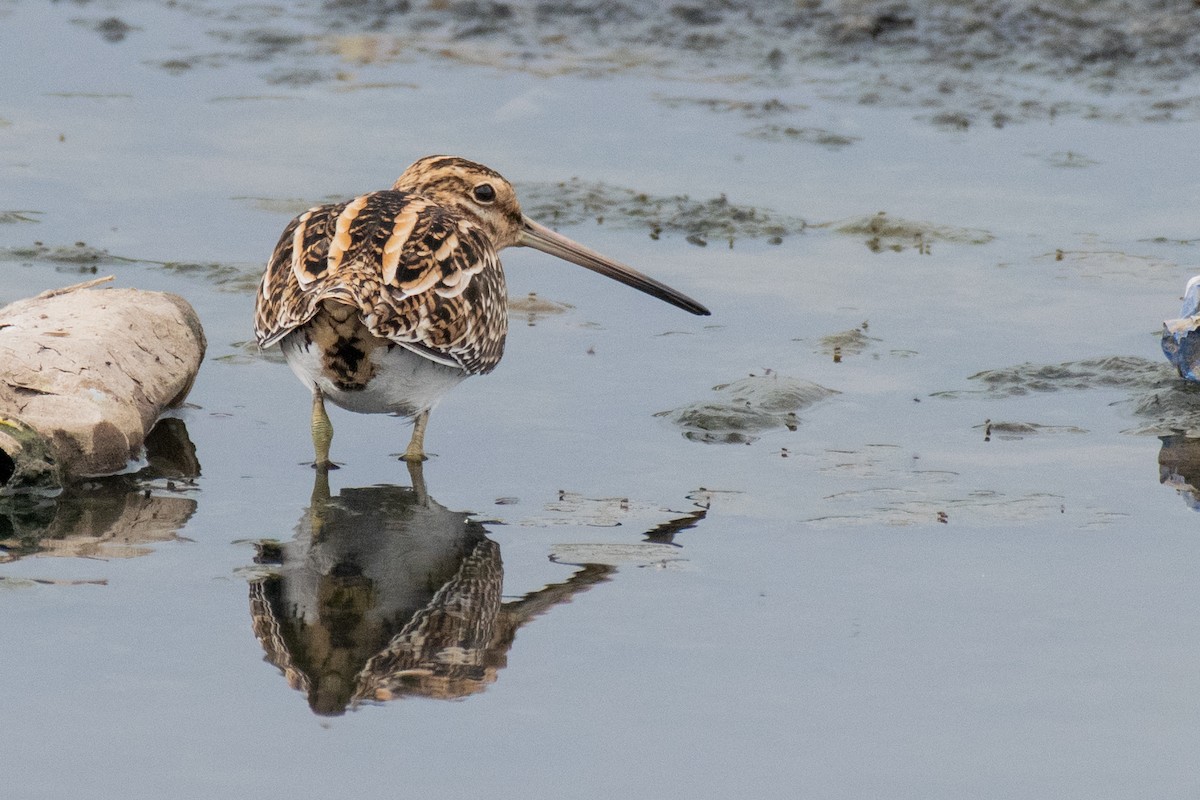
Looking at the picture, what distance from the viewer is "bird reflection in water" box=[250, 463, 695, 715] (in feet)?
17.6

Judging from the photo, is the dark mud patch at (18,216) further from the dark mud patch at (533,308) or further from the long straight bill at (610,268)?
the long straight bill at (610,268)

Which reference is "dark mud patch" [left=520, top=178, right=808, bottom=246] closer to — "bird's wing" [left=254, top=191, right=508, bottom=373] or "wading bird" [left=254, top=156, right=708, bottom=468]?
"wading bird" [left=254, top=156, right=708, bottom=468]

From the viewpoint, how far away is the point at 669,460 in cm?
748

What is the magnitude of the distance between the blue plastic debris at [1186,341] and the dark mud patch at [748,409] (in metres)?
1.50

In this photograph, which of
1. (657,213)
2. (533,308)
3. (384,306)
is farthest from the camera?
(657,213)

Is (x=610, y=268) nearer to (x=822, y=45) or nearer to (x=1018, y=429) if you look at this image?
(x=1018, y=429)

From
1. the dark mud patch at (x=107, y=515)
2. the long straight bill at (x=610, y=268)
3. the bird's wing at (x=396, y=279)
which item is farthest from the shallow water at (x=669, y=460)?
the bird's wing at (x=396, y=279)

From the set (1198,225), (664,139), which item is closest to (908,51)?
(664,139)

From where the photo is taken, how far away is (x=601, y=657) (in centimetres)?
558

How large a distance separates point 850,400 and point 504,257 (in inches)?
116

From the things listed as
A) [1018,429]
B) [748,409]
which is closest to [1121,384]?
[1018,429]

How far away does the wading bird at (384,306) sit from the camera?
21.7ft

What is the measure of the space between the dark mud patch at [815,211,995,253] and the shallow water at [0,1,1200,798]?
3cm

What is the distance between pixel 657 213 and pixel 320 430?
4.32 meters
